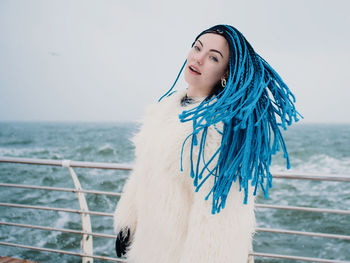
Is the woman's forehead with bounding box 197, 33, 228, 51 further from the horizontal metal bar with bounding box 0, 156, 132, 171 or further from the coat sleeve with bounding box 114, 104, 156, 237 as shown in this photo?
the horizontal metal bar with bounding box 0, 156, 132, 171

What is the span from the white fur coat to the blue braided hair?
0.12 ft

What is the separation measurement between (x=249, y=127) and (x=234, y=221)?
0.92ft

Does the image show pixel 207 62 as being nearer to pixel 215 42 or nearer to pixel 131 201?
pixel 215 42

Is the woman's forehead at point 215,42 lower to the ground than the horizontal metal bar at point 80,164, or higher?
higher

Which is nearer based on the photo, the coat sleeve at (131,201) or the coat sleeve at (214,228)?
the coat sleeve at (214,228)

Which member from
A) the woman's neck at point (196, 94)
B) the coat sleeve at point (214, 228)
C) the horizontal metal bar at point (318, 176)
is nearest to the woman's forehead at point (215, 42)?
the woman's neck at point (196, 94)

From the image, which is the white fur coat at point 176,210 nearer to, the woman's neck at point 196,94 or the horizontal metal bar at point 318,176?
the woman's neck at point 196,94

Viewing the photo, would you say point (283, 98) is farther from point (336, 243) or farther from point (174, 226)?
point (336, 243)

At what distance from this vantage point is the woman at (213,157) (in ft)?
2.27

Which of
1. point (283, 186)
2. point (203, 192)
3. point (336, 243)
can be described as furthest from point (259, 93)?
point (283, 186)

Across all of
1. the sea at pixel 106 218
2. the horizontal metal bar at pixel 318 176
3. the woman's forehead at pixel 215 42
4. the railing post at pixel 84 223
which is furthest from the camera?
the sea at pixel 106 218

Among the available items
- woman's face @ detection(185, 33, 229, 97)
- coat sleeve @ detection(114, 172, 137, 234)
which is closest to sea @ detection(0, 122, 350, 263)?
coat sleeve @ detection(114, 172, 137, 234)

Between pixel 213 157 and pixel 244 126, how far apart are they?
127 mm

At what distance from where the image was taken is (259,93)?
700 mm
